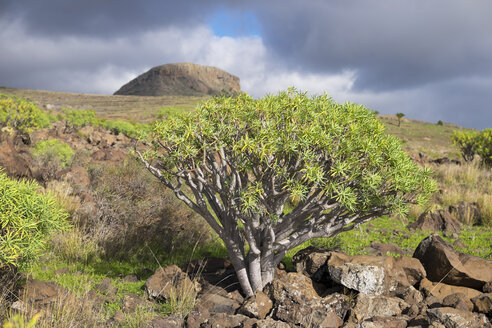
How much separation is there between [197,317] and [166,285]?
809mm

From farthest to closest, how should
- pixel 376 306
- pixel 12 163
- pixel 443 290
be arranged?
pixel 12 163, pixel 443 290, pixel 376 306

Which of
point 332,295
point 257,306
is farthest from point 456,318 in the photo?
point 257,306

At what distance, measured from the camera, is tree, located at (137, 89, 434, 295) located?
184 inches

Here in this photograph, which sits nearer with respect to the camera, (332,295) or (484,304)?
(484,304)

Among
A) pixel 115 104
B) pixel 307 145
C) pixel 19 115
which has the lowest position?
pixel 307 145

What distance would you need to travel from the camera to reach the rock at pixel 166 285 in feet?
17.9

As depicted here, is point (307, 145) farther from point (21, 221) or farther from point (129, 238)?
point (129, 238)

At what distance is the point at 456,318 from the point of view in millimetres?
3982

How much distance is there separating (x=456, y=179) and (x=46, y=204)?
15395 millimetres

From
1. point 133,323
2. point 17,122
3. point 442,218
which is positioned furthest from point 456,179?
point 17,122

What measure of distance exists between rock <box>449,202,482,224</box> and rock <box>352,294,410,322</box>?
663 centimetres

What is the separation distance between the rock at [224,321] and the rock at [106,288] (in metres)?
1.73

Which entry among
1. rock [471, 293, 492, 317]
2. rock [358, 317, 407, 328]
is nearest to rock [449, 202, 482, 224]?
rock [471, 293, 492, 317]

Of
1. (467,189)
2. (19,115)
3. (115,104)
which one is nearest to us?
(467,189)
